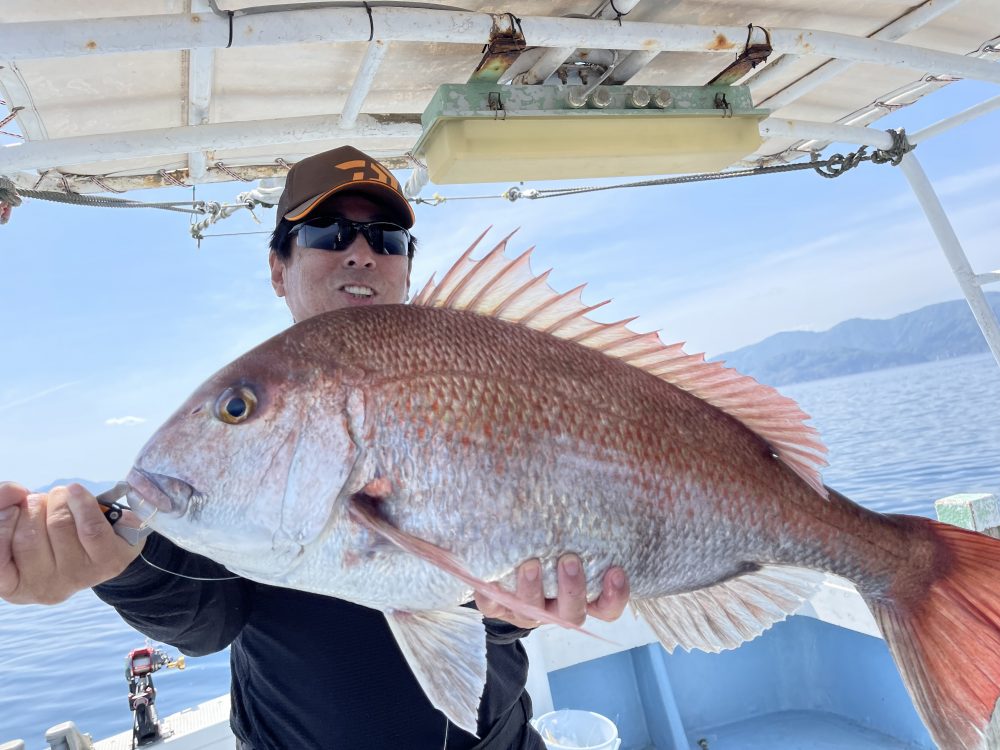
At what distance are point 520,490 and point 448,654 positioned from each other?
34 cm

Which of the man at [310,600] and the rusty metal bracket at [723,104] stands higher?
the rusty metal bracket at [723,104]

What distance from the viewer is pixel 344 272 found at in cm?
181

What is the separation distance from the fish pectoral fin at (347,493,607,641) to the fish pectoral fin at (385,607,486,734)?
151 millimetres

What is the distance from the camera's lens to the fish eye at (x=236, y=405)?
3.64 ft

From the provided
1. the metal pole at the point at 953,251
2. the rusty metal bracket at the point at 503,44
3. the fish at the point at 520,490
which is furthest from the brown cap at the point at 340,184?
the metal pole at the point at 953,251

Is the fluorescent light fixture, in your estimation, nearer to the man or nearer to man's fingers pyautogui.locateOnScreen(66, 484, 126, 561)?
the man

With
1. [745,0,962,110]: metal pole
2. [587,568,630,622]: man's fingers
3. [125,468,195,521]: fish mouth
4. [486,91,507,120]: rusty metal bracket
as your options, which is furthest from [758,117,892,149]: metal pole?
[125,468,195,521]: fish mouth

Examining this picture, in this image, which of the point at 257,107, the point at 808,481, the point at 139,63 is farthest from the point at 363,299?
the point at 257,107

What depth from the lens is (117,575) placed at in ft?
3.65

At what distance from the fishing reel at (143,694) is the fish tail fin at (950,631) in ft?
10.6

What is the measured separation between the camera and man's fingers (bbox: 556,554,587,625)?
3.75ft

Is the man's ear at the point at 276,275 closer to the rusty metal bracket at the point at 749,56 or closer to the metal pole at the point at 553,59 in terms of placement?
the metal pole at the point at 553,59

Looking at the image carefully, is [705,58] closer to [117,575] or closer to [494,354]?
[494,354]

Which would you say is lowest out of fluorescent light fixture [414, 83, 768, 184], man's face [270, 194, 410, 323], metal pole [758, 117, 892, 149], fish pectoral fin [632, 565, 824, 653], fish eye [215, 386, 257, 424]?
fish pectoral fin [632, 565, 824, 653]
